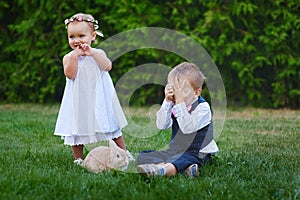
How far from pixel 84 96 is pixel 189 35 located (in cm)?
426

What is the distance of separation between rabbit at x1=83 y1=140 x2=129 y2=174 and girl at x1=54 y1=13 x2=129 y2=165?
0.21m

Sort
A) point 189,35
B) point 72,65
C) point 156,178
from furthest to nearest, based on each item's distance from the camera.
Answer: point 189,35 → point 72,65 → point 156,178

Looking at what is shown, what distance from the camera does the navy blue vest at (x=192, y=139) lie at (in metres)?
3.70

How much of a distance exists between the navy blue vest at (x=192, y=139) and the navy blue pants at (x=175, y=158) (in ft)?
0.13

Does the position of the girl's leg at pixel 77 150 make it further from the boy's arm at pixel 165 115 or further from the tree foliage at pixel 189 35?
the tree foliage at pixel 189 35

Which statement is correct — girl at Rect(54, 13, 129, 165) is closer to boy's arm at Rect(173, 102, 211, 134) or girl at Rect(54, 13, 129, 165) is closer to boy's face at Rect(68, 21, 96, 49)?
boy's face at Rect(68, 21, 96, 49)

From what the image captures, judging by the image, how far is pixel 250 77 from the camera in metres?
8.03

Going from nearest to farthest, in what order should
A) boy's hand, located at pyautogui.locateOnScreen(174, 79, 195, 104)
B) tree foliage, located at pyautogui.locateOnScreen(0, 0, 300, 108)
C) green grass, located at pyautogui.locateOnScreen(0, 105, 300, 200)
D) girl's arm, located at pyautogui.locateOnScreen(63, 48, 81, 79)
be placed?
1. green grass, located at pyautogui.locateOnScreen(0, 105, 300, 200)
2. boy's hand, located at pyautogui.locateOnScreen(174, 79, 195, 104)
3. girl's arm, located at pyautogui.locateOnScreen(63, 48, 81, 79)
4. tree foliage, located at pyautogui.locateOnScreen(0, 0, 300, 108)

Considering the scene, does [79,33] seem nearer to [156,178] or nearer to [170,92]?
[170,92]

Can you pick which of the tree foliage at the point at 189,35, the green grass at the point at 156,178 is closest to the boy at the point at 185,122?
the green grass at the point at 156,178

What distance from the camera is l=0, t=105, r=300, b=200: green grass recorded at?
2930 mm

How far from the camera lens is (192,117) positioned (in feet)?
12.0

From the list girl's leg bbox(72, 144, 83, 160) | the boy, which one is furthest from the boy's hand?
girl's leg bbox(72, 144, 83, 160)

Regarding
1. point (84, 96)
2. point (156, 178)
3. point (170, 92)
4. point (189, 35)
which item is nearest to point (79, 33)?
point (84, 96)
